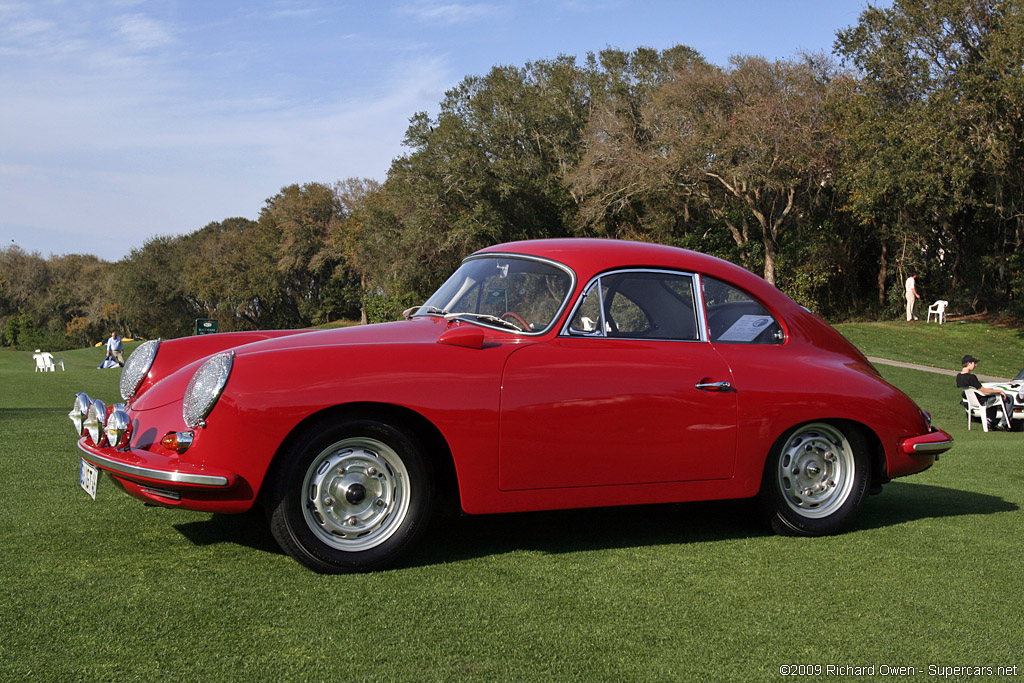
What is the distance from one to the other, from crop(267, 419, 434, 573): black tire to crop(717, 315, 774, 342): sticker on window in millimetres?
1989

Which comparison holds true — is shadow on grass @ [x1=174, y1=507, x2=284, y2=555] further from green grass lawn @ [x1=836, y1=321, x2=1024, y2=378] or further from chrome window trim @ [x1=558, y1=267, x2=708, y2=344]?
green grass lawn @ [x1=836, y1=321, x2=1024, y2=378]

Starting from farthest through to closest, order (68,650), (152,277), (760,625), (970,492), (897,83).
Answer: (152,277) → (897,83) → (970,492) → (760,625) → (68,650)

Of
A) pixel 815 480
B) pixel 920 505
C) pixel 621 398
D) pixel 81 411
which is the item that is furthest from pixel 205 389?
pixel 920 505

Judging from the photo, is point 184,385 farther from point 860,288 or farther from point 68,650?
point 860,288

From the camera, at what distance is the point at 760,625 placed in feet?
11.9

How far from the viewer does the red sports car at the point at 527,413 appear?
4.19 meters

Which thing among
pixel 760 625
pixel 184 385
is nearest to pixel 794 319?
pixel 760 625

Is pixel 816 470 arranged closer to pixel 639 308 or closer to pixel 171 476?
pixel 639 308

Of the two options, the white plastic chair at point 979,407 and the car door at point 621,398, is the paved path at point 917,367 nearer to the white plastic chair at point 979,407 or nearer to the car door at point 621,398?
the white plastic chair at point 979,407

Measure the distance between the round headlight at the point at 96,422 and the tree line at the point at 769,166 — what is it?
2698 centimetres

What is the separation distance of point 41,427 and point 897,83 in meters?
27.5

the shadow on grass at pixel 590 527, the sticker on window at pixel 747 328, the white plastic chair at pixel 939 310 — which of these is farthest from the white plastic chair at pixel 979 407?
the white plastic chair at pixel 939 310

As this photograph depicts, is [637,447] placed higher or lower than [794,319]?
lower

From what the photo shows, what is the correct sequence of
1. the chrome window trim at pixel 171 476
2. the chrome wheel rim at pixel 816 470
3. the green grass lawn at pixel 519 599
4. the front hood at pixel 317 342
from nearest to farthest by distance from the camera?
1. the green grass lawn at pixel 519 599
2. the chrome window trim at pixel 171 476
3. the front hood at pixel 317 342
4. the chrome wheel rim at pixel 816 470
